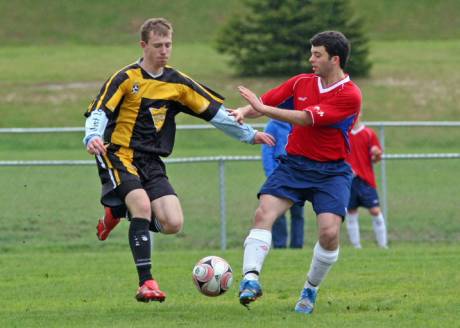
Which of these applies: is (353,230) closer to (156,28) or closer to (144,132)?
(144,132)

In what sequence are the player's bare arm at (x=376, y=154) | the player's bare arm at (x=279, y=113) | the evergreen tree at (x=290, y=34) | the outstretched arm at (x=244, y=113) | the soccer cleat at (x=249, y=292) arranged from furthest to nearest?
the evergreen tree at (x=290, y=34)
the player's bare arm at (x=376, y=154)
the outstretched arm at (x=244, y=113)
the player's bare arm at (x=279, y=113)
the soccer cleat at (x=249, y=292)

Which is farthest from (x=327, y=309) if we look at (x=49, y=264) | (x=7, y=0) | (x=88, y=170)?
(x=7, y=0)

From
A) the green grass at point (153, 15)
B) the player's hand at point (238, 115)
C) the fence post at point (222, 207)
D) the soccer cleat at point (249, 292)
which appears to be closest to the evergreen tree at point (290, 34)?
the green grass at point (153, 15)

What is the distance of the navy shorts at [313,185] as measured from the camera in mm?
7379

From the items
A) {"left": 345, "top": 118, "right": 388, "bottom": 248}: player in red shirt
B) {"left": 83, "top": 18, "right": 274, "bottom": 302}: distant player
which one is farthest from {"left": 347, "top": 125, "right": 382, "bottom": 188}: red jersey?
{"left": 83, "top": 18, "right": 274, "bottom": 302}: distant player

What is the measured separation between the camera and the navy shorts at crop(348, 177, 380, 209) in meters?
13.1

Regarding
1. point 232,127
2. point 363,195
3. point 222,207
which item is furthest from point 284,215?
point 232,127

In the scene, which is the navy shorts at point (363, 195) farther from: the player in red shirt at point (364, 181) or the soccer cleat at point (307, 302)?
the soccer cleat at point (307, 302)

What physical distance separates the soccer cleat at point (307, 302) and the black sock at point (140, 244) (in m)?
1.09

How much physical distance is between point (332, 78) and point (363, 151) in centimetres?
570

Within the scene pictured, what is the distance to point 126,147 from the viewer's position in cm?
762

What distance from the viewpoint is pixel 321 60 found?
738 centimetres

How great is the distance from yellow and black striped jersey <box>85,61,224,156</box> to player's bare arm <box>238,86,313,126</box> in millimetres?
712

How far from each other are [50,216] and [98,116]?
6132mm
